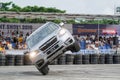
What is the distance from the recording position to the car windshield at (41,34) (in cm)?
2009

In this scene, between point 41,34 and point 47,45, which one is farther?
point 41,34

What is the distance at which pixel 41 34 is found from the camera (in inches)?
803

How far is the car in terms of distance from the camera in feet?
63.0

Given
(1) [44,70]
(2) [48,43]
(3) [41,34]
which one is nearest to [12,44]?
(3) [41,34]

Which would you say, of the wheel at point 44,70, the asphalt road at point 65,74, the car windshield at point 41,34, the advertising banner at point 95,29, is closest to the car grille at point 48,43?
the car windshield at point 41,34

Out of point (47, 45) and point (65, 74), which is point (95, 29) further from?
point (47, 45)

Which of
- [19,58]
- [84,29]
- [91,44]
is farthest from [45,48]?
[84,29]

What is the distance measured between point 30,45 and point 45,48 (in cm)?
100

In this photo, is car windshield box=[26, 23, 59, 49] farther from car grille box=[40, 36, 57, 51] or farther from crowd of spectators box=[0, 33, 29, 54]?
crowd of spectators box=[0, 33, 29, 54]

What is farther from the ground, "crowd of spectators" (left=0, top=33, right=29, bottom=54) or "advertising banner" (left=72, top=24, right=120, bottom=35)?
"crowd of spectators" (left=0, top=33, right=29, bottom=54)

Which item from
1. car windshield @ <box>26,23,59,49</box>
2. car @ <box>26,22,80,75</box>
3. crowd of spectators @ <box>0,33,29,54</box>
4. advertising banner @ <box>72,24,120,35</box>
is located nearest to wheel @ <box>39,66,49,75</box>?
car @ <box>26,22,80,75</box>

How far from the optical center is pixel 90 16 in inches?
1978

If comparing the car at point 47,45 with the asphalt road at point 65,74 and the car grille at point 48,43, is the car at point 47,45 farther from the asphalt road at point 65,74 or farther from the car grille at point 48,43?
the asphalt road at point 65,74

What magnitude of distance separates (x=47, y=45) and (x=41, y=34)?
108 cm
